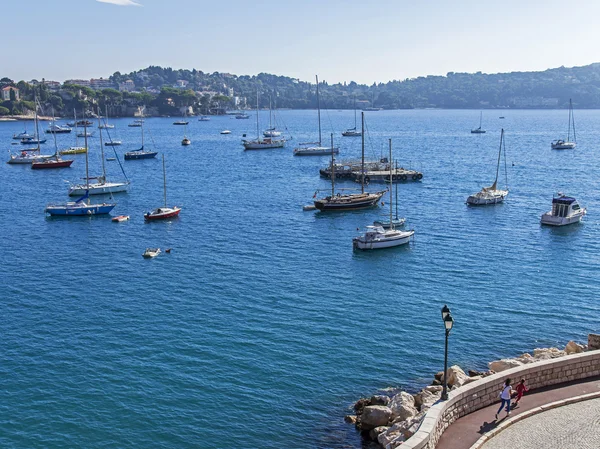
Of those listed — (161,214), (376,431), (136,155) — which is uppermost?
(136,155)

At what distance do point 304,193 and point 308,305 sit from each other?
165 feet

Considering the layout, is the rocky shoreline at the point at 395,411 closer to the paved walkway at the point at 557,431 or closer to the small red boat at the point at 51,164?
the paved walkway at the point at 557,431

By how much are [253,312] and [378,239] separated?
1930cm

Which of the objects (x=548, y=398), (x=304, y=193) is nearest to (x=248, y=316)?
(x=548, y=398)

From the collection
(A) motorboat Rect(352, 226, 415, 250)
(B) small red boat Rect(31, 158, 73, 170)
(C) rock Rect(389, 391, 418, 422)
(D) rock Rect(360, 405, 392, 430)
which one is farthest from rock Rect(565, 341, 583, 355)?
(B) small red boat Rect(31, 158, 73, 170)

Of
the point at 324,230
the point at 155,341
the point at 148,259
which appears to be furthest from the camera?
the point at 324,230

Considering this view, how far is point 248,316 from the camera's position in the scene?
4388 cm

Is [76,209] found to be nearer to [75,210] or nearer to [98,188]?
[75,210]

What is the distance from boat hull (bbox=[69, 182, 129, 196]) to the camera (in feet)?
298

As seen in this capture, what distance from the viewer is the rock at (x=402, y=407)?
28266 mm

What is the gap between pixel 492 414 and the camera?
22766mm

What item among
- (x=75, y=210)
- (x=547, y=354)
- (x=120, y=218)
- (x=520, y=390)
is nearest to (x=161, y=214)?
(x=120, y=218)

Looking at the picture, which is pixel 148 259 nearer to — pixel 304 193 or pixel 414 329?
pixel 414 329

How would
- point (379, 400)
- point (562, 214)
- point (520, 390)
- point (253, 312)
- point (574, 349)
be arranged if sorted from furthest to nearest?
point (562, 214), point (253, 312), point (574, 349), point (379, 400), point (520, 390)
